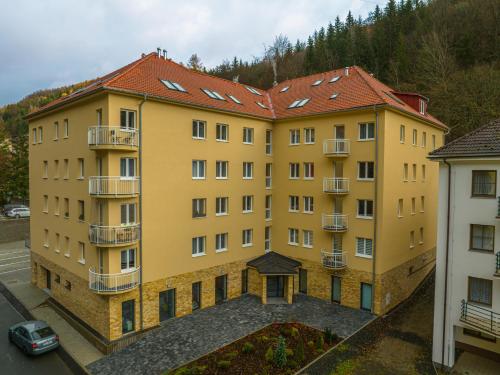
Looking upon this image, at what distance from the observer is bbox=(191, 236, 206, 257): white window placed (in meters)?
22.6

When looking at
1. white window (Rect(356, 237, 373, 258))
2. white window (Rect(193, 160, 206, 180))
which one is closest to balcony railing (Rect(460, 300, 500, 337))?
white window (Rect(356, 237, 373, 258))

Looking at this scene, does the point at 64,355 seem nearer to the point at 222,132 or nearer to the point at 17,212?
the point at 222,132

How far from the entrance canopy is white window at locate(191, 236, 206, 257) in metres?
4.45

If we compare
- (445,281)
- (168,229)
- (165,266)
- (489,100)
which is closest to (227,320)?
(165,266)

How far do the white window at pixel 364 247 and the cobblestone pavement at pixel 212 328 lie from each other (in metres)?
3.81

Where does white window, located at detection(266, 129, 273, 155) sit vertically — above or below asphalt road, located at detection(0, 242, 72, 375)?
above

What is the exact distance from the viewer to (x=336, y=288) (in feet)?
79.2

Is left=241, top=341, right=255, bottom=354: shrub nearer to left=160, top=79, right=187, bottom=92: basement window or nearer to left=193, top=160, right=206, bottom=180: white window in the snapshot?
left=193, top=160, right=206, bottom=180: white window

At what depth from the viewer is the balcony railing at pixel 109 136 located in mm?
17828

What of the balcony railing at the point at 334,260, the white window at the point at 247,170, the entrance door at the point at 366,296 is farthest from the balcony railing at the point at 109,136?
the entrance door at the point at 366,296

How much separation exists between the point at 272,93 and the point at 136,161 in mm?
17386

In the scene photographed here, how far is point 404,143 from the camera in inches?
936

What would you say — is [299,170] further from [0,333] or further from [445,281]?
[0,333]

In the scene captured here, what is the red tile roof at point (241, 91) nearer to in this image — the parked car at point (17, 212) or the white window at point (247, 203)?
the white window at point (247, 203)
